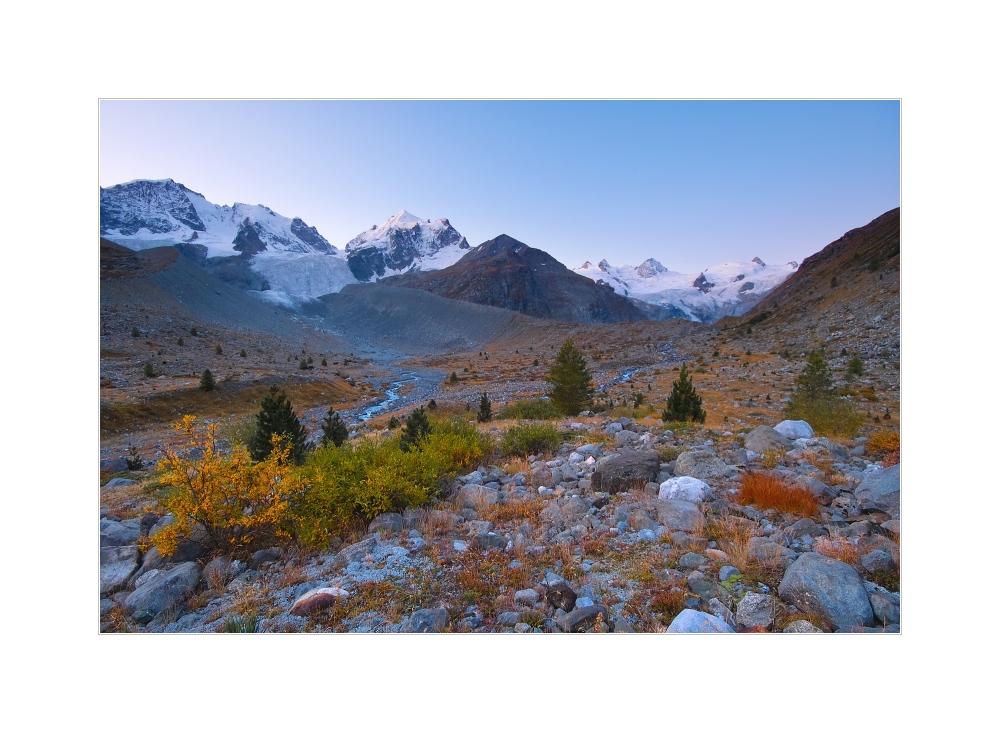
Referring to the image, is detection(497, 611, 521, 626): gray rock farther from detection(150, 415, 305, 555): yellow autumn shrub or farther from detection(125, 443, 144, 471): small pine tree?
detection(125, 443, 144, 471): small pine tree

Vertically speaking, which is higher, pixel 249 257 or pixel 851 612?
pixel 249 257

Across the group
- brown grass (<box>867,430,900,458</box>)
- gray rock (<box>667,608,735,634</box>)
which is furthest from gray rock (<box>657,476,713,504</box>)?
brown grass (<box>867,430,900,458</box>)

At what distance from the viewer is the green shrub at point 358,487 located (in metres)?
4.81

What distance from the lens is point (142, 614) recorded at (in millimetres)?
3770

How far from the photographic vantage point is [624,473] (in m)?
5.98

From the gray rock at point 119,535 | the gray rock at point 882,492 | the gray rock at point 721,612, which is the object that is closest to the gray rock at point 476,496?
the gray rock at point 721,612

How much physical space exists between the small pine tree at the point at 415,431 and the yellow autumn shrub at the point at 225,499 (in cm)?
338

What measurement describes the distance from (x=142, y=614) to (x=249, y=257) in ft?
606

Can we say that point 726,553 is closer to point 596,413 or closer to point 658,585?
point 658,585

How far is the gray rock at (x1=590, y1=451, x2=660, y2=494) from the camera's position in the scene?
19.3 ft

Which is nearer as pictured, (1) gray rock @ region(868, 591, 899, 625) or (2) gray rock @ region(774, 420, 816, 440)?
(1) gray rock @ region(868, 591, 899, 625)

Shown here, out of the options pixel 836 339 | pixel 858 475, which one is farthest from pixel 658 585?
pixel 836 339

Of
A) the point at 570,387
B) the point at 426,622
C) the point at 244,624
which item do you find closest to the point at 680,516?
the point at 426,622

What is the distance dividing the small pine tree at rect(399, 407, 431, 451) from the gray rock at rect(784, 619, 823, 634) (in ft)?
19.9
